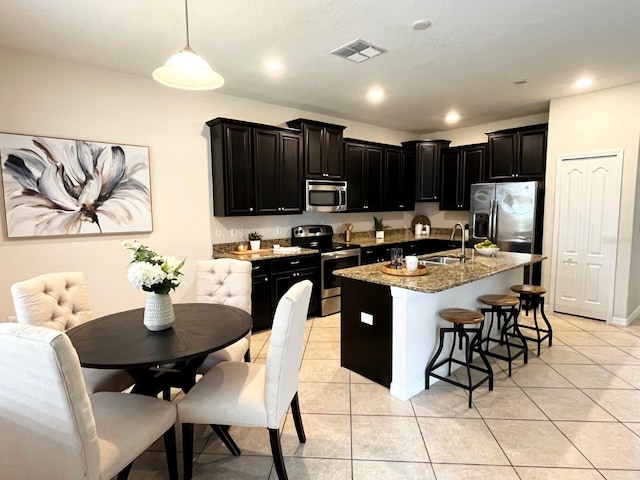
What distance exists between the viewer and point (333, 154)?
16.8ft

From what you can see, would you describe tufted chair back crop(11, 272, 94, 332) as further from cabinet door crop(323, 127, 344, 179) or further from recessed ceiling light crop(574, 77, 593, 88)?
recessed ceiling light crop(574, 77, 593, 88)

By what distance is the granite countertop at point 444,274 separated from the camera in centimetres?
258

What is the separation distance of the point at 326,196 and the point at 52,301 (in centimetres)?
349

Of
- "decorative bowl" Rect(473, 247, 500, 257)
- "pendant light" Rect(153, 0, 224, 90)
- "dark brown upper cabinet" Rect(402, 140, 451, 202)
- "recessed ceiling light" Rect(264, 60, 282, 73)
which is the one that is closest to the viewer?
"pendant light" Rect(153, 0, 224, 90)

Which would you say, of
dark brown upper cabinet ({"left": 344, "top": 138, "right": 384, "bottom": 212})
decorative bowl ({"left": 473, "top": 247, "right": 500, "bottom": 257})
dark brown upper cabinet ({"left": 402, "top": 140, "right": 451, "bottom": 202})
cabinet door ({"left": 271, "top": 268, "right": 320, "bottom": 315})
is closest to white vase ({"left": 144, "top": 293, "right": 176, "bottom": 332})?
cabinet door ({"left": 271, "top": 268, "right": 320, "bottom": 315})

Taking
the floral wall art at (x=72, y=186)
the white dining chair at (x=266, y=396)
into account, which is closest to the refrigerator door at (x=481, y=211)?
the white dining chair at (x=266, y=396)

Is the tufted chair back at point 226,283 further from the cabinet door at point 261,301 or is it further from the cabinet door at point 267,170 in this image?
the cabinet door at point 267,170

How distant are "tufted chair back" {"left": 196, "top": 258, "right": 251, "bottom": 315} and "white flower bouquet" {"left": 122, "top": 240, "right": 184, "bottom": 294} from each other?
0.80 m

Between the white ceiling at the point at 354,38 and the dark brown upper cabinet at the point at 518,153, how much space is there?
26.9 inches

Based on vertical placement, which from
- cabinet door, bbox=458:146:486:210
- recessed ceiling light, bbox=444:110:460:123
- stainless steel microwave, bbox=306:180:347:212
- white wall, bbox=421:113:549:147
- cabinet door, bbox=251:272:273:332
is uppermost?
recessed ceiling light, bbox=444:110:460:123

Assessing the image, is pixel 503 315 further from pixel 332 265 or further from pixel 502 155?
pixel 502 155

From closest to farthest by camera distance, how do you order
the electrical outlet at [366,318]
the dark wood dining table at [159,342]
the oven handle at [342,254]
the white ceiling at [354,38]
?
the dark wood dining table at [159,342] < the white ceiling at [354,38] < the electrical outlet at [366,318] < the oven handle at [342,254]

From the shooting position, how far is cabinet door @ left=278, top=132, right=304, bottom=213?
4.62 metres

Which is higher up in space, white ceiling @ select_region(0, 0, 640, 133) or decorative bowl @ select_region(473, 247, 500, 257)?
white ceiling @ select_region(0, 0, 640, 133)
